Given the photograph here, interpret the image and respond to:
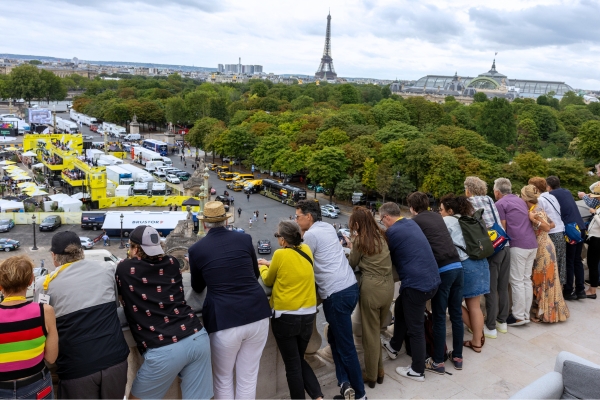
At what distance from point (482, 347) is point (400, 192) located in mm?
28201

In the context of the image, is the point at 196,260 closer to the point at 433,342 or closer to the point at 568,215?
the point at 433,342

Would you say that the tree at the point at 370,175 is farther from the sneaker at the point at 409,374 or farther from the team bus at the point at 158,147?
the sneaker at the point at 409,374

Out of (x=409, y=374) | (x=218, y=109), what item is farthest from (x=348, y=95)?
(x=409, y=374)

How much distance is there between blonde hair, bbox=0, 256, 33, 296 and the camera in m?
2.84

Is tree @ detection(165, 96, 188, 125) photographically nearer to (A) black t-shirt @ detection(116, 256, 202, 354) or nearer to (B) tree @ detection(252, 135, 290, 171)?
(B) tree @ detection(252, 135, 290, 171)

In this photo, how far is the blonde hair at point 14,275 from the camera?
2840 mm

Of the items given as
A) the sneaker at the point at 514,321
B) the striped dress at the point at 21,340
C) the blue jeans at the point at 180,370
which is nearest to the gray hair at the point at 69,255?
the striped dress at the point at 21,340

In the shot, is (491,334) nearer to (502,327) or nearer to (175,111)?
(502,327)

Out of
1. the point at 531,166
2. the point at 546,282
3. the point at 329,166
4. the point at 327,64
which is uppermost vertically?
the point at 327,64

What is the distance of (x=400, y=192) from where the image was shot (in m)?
33.1

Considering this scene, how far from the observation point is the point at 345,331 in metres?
4.21

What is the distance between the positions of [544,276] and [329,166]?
29.4 meters

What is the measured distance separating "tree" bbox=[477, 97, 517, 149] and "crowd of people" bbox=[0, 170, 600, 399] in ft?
149

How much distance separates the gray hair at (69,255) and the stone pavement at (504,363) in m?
2.44
